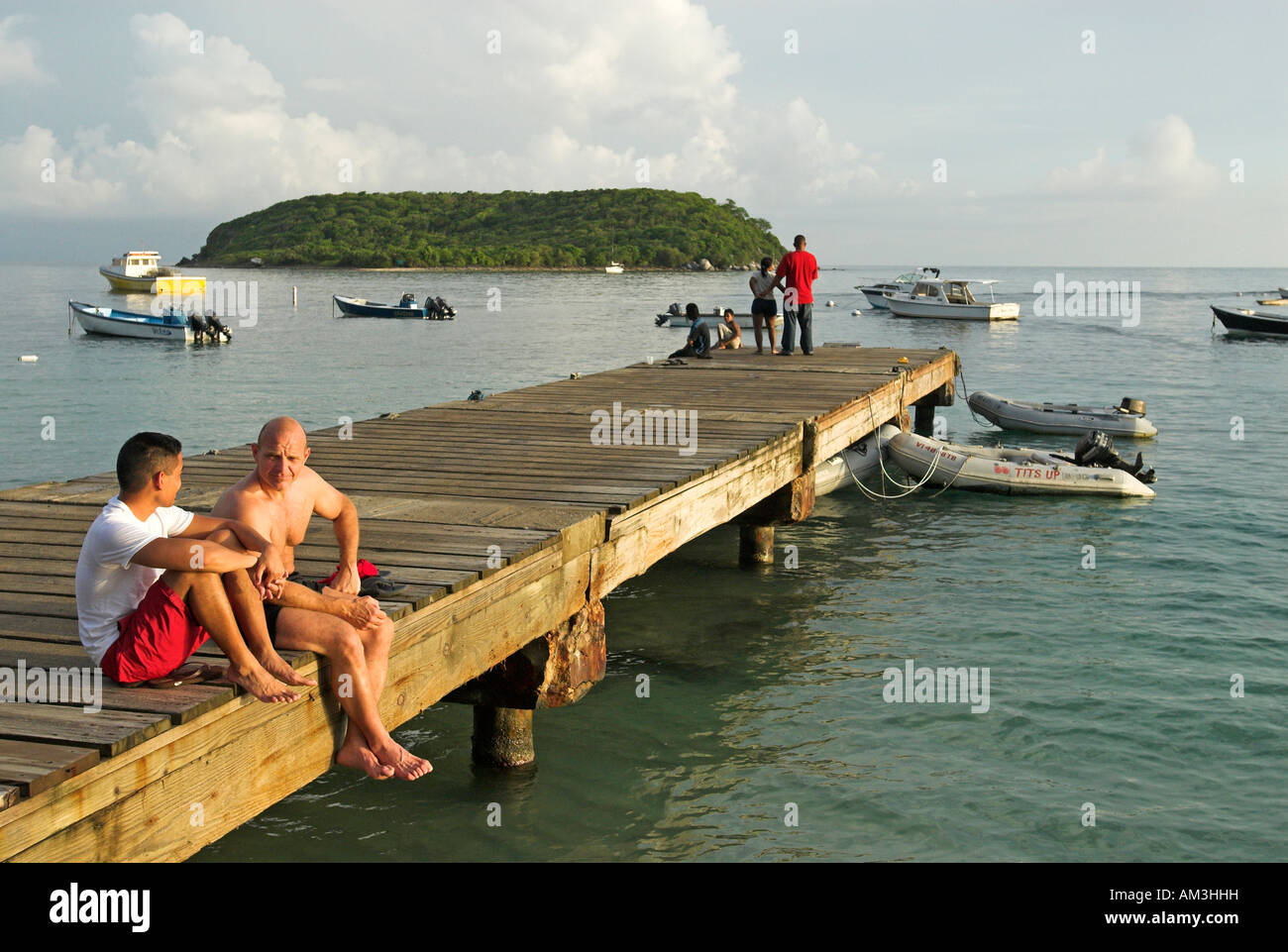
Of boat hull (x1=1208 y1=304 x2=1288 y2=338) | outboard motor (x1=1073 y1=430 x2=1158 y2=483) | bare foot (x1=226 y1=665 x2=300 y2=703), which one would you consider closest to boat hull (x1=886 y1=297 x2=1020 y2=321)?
boat hull (x1=1208 y1=304 x2=1288 y2=338)

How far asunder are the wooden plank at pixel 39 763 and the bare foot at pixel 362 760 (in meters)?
1.44

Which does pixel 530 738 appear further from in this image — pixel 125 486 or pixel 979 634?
pixel 979 634

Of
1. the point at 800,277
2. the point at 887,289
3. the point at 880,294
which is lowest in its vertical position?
the point at 800,277

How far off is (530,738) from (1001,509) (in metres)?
11.4

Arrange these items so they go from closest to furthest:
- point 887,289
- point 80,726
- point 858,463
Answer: point 80,726 → point 858,463 → point 887,289

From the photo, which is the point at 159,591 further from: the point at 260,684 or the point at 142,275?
the point at 142,275

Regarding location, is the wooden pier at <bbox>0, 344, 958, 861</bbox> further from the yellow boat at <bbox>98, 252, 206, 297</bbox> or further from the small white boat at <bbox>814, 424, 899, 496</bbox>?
the yellow boat at <bbox>98, 252, 206, 297</bbox>

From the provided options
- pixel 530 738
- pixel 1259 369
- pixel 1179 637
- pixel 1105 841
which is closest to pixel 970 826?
pixel 1105 841

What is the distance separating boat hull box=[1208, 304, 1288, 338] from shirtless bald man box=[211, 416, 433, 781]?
2409 inches

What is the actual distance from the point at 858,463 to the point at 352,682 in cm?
1471

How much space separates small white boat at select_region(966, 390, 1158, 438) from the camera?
24.8m

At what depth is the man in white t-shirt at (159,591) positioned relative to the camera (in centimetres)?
474

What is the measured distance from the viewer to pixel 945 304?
68125 millimetres

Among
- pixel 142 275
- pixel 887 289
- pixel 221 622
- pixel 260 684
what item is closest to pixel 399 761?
pixel 260 684
